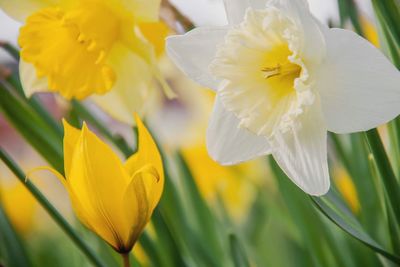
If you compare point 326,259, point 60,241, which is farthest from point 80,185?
point 60,241

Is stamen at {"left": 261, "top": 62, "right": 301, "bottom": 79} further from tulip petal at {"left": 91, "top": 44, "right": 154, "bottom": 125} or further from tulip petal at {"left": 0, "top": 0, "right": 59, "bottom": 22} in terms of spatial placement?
tulip petal at {"left": 0, "top": 0, "right": 59, "bottom": 22}

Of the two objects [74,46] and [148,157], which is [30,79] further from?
[148,157]

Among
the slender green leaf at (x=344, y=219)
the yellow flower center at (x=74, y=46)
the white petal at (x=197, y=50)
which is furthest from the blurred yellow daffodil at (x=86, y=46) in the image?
the slender green leaf at (x=344, y=219)

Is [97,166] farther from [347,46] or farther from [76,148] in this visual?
[347,46]

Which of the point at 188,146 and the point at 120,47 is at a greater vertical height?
the point at 120,47

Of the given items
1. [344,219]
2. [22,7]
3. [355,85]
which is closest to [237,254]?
[344,219]

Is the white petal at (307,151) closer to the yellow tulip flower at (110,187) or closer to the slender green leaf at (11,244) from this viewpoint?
the yellow tulip flower at (110,187)

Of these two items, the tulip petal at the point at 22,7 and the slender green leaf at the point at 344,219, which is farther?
the tulip petal at the point at 22,7
